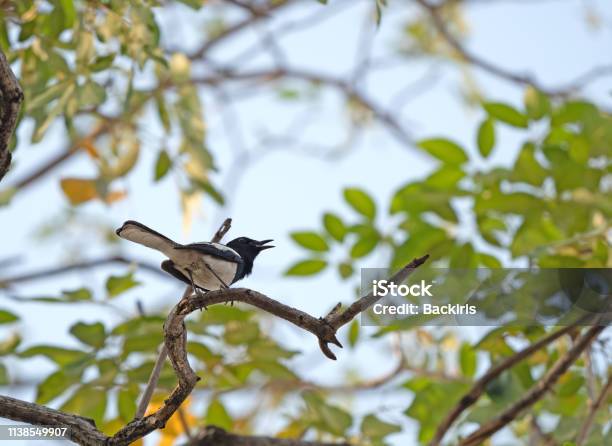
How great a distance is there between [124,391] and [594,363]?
7.11ft

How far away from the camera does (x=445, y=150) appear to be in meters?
4.49

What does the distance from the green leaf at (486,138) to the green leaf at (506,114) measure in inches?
2.6

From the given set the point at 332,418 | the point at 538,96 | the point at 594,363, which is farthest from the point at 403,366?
the point at 538,96

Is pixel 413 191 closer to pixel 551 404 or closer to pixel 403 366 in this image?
pixel 403 366

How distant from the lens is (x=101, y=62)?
11.7 feet

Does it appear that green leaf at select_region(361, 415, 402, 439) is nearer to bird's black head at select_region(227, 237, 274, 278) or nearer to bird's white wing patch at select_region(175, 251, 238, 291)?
bird's black head at select_region(227, 237, 274, 278)

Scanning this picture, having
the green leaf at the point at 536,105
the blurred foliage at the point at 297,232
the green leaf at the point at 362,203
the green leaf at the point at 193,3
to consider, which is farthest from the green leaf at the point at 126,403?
the green leaf at the point at 536,105

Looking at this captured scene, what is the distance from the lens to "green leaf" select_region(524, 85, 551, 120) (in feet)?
14.5

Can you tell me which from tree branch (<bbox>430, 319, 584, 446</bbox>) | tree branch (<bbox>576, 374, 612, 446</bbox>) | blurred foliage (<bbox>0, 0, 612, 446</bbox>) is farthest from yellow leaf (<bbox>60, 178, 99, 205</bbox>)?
tree branch (<bbox>576, 374, 612, 446</bbox>)

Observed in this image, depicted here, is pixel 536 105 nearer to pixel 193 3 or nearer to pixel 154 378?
pixel 193 3

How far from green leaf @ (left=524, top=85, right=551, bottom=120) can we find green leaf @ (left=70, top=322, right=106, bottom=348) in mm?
2403

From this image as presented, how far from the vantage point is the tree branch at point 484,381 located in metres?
3.90

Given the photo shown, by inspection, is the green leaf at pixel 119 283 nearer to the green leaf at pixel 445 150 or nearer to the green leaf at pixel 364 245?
the green leaf at pixel 364 245

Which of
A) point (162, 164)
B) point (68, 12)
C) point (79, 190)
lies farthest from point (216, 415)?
point (68, 12)
